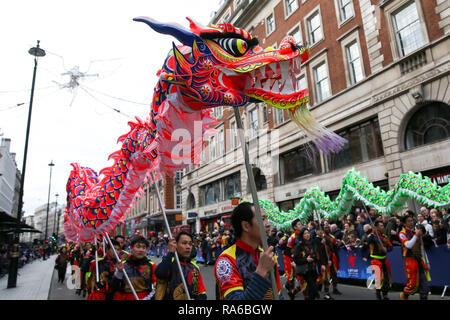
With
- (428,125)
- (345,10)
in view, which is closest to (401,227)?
(428,125)

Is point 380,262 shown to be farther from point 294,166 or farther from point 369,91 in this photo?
point 294,166

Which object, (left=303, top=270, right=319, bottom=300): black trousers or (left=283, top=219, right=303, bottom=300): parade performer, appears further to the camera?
(left=283, top=219, right=303, bottom=300): parade performer

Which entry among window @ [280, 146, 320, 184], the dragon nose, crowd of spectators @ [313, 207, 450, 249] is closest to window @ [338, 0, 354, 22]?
window @ [280, 146, 320, 184]

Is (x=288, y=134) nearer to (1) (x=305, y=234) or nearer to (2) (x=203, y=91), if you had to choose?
(1) (x=305, y=234)

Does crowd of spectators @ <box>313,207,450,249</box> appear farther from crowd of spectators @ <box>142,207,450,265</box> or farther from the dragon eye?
the dragon eye

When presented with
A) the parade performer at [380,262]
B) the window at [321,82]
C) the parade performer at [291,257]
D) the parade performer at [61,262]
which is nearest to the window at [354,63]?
the window at [321,82]

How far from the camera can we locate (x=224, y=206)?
86.1ft

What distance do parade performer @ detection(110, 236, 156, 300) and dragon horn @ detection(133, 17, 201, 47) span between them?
9.15ft

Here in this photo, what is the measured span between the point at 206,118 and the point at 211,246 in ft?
54.9

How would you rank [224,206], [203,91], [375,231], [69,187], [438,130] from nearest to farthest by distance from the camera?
[203,91] < [69,187] < [375,231] < [438,130] < [224,206]

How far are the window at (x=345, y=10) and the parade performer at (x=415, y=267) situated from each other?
13848mm

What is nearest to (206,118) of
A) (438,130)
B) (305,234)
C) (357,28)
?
(305,234)

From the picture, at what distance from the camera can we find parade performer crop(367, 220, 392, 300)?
7.11 metres

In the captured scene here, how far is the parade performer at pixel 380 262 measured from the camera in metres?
7.11
